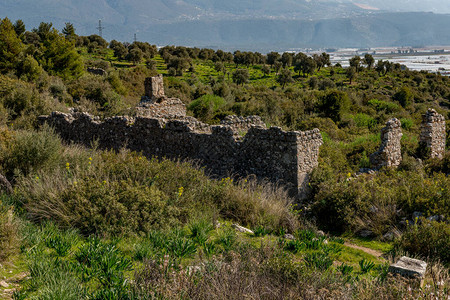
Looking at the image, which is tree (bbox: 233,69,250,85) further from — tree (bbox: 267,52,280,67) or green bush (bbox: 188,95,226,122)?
green bush (bbox: 188,95,226,122)

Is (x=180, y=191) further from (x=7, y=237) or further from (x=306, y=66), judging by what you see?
(x=306, y=66)

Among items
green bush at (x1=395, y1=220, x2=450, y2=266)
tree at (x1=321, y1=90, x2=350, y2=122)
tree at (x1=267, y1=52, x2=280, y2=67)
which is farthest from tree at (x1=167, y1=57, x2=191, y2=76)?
green bush at (x1=395, y1=220, x2=450, y2=266)

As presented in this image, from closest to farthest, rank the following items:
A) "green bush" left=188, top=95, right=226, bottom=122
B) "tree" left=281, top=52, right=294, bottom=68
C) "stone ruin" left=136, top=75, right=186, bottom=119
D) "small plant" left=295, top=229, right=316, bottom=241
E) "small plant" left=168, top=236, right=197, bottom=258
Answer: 1. "small plant" left=168, top=236, right=197, bottom=258
2. "small plant" left=295, top=229, right=316, bottom=241
3. "stone ruin" left=136, top=75, right=186, bottom=119
4. "green bush" left=188, top=95, right=226, bottom=122
5. "tree" left=281, top=52, right=294, bottom=68

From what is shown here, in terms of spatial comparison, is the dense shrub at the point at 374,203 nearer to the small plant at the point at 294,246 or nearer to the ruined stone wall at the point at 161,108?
the small plant at the point at 294,246

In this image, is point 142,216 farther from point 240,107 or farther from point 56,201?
point 240,107

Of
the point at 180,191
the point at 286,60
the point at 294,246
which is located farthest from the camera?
the point at 286,60

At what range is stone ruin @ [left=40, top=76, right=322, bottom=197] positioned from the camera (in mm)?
9859

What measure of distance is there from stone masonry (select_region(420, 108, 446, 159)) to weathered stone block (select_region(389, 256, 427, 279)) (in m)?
10.2

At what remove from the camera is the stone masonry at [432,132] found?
13641 millimetres

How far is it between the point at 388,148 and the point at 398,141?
69 centimetres

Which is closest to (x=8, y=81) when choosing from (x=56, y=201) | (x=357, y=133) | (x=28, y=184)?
(x=28, y=184)

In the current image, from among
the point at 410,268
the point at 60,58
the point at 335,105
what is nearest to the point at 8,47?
the point at 60,58

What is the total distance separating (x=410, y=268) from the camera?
4.69 metres

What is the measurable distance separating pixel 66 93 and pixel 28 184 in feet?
55.1
